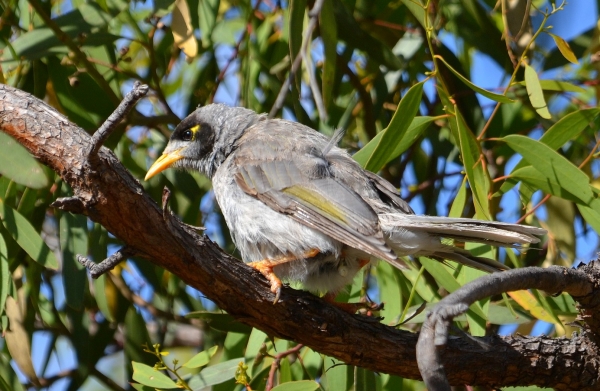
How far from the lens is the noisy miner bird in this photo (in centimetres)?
300

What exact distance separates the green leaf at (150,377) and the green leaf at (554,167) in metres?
1.71

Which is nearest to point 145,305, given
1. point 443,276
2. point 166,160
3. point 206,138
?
point 166,160

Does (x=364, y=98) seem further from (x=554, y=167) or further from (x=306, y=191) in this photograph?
(x=554, y=167)

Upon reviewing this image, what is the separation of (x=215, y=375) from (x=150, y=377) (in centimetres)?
48

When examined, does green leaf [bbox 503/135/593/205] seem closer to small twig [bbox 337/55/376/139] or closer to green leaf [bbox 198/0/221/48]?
small twig [bbox 337/55/376/139]

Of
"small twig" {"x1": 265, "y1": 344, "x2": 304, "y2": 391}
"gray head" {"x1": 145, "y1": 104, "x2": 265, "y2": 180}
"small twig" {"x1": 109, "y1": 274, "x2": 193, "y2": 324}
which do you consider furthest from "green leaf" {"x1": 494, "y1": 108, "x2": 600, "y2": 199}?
"small twig" {"x1": 109, "y1": 274, "x2": 193, "y2": 324}

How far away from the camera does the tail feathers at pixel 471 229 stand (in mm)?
2877

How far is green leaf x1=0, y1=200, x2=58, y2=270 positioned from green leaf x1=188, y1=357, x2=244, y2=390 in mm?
793

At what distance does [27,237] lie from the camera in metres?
3.41

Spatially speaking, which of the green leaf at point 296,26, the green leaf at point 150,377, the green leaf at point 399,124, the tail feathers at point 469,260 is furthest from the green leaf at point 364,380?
the green leaf at point 296,26

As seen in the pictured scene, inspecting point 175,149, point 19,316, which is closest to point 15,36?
point 175,149

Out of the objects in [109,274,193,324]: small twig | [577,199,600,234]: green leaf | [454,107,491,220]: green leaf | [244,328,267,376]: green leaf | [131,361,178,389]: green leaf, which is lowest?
[131,361,178,389]: green leaf

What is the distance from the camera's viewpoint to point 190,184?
4.25 m

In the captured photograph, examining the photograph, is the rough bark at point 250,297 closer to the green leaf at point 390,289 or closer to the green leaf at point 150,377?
the green leaf at point 150,377
